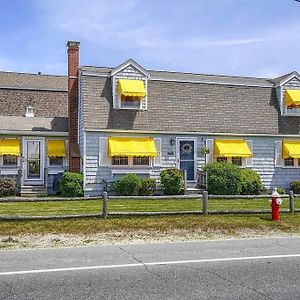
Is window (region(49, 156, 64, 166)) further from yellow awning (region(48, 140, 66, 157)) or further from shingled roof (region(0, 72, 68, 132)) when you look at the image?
shingled roof (region(0, 72, 68, 132))

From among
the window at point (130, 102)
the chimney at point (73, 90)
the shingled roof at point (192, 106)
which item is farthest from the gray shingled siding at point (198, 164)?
the chimney at point (73, 90)

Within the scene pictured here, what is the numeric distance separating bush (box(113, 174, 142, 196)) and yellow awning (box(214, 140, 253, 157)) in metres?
4.59

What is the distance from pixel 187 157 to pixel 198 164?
2.17 ft

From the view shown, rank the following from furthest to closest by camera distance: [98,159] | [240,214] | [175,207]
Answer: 1. [98,159]
2. [175,207]
3. [240,214]

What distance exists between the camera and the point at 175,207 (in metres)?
16.8

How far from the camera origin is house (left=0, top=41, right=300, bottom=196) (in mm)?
22112

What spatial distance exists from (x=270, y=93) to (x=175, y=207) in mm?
11754

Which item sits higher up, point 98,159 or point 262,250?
point 98,159

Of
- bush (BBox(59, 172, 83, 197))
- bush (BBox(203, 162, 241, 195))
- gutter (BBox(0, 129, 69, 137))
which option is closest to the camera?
bush (BBox(59, 172, 83, 197))

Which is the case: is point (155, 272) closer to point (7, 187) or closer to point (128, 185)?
point (128, 185)

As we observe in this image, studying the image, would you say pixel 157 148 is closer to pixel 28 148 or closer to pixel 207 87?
pixel 207 87

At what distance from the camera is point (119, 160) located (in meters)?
22.5

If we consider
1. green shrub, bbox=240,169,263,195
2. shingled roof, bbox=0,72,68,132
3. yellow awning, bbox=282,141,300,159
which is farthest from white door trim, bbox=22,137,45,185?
yellow awning, bbox=282,141,300,159

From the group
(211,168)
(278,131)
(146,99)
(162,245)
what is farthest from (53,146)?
(162,245)
